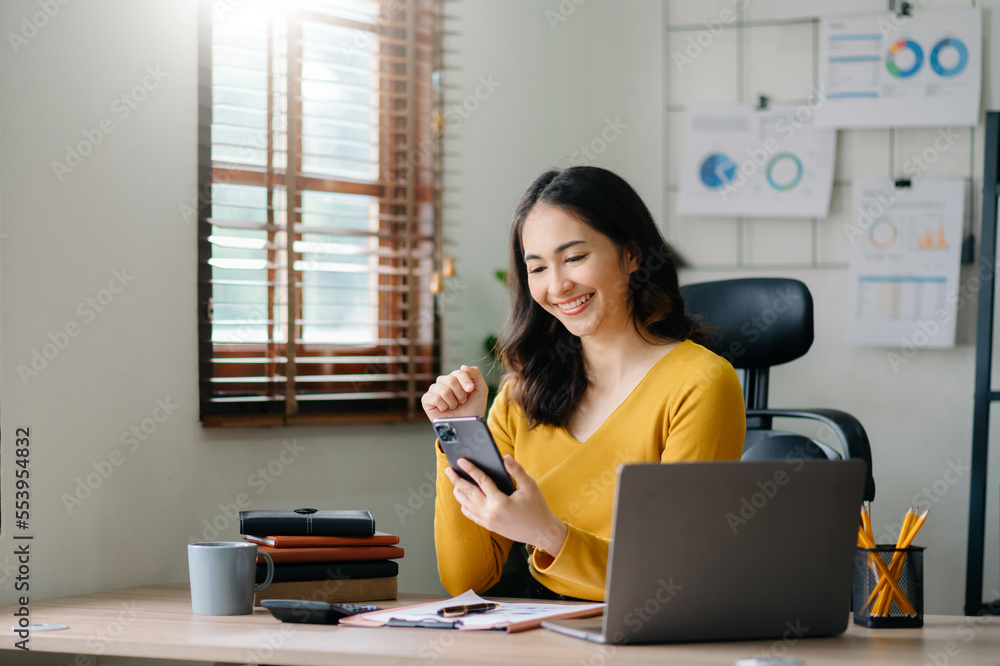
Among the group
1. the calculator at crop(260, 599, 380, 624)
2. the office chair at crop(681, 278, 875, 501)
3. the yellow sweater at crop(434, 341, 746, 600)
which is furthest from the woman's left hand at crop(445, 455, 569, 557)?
the office chair at crop(681, 278, 875, 501)

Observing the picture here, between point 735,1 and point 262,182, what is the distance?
154 centimetres

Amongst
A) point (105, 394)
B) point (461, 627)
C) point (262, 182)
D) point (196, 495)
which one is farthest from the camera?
point (262, 182)

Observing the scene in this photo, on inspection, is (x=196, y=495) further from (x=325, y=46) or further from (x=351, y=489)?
(x=325, y=46)

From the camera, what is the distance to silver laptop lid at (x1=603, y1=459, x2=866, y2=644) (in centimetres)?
103

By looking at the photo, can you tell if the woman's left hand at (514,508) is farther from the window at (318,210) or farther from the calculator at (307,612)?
the window at (318,210)

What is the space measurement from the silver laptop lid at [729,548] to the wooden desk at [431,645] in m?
0.03

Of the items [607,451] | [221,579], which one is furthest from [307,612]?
[607,451]

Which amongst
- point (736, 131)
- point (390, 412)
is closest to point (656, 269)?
point (390, 412)

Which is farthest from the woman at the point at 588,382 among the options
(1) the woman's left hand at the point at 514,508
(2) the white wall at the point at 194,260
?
(2) the white wall at the point at 194,260

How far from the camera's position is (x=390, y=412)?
2.32 metres

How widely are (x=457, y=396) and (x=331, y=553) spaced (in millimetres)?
316

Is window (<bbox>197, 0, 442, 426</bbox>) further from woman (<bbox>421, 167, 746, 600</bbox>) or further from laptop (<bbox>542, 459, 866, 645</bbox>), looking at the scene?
laptop (<bbox>542, 459, 866, 645</bbox>)

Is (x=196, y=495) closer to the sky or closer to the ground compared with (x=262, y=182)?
closer to the ground

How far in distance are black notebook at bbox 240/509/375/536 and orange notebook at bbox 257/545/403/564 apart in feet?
0.09
